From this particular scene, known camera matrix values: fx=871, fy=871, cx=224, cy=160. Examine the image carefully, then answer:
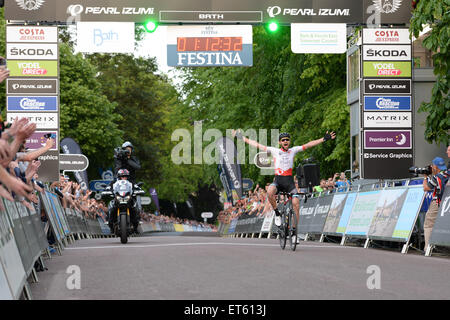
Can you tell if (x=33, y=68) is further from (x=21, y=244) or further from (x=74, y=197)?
(x=21, y=244)

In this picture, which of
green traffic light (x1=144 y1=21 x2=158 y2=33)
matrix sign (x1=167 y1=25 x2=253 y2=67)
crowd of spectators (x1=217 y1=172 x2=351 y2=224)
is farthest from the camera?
crowd of spectators (x1=217 y1=172 x2=351 y2=224)

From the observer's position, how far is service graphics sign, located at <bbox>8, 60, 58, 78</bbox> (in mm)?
21688

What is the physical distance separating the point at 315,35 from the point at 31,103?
24.0ft

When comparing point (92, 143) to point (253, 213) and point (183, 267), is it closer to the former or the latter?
point (253, 213)

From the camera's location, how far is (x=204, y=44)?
21.5 metres

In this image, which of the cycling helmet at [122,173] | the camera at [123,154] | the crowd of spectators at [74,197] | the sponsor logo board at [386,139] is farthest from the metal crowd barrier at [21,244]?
the sponsor logo board at [386,139]

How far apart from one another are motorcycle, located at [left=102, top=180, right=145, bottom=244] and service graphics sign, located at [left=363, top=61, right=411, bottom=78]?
6981 millimetres

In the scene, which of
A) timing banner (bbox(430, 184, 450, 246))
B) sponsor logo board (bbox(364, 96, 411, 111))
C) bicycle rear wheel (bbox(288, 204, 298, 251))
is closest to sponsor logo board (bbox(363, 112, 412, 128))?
sponsor logo board (bbox(364, 96, 411, 111))

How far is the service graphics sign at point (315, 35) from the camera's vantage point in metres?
21.7

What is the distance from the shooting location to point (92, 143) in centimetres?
4488

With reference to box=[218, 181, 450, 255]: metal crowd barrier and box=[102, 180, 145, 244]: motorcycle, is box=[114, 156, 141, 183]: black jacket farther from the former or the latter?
box=[218, 181, 450, 255]: metal crowd barrier

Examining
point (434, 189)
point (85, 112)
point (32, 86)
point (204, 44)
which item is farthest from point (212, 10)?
point (85, 112)

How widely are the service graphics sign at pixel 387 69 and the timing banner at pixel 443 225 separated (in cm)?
722

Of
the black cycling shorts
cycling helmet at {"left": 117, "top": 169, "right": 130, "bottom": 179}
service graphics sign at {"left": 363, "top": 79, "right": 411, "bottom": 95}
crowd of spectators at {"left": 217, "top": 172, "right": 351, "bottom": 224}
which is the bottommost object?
crowd of spectators at {"left": 217, "top": 172, "right": 351, "bottom": 224}
